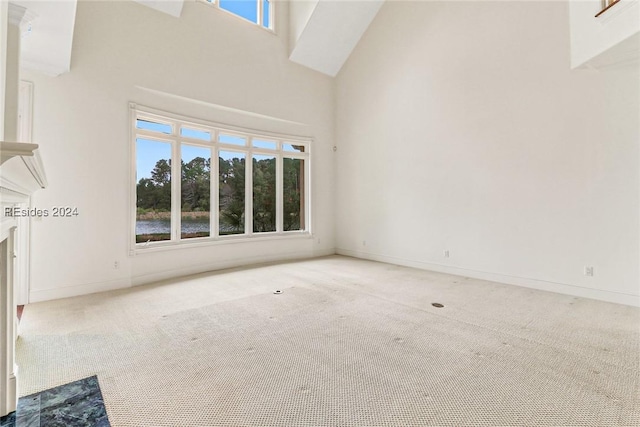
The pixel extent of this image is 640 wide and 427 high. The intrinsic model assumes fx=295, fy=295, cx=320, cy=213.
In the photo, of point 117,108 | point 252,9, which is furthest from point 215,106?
point 252,9

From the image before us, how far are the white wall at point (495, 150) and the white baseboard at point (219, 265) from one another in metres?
1.20

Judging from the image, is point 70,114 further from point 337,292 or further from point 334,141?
point 334,141

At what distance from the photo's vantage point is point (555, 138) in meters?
3.93

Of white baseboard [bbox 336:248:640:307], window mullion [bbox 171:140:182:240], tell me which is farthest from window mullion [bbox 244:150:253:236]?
white baseboard [bbox 336:248:640:307]

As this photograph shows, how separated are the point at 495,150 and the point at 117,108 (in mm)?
5549

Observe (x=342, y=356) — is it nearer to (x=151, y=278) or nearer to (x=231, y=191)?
(x=151, y=278)

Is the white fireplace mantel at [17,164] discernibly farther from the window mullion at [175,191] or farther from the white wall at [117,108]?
the window mullion at [175,191]

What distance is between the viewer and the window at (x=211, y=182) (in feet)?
15.3

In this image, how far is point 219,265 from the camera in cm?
536

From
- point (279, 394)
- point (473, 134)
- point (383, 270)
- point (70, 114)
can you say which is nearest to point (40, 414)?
point (279, 394)

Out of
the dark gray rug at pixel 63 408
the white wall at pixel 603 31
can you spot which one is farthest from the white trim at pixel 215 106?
the white wall at pixel 603 31

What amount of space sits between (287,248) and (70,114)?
4101mm

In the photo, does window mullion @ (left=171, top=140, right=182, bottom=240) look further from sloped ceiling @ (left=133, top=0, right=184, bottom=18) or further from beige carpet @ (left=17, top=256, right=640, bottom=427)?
sloped ceiling @ (left=133, top=0, right=184, bottom=18)

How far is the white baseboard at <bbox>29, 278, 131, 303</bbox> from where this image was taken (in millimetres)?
3595
